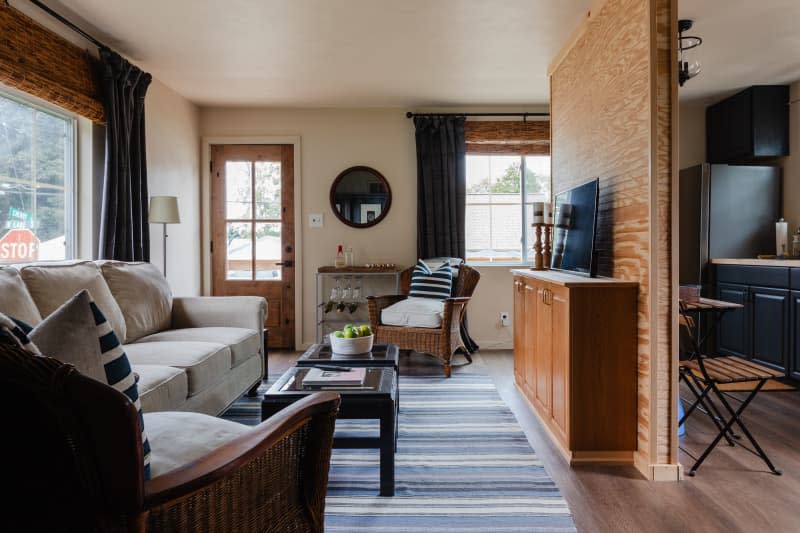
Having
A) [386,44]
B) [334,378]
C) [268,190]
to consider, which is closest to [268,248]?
[268,190]

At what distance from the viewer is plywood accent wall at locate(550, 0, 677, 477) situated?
206 cm

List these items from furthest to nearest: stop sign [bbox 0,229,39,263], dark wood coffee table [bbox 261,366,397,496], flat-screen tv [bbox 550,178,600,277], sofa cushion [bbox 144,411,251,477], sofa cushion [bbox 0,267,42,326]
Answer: stop sign [bbox 0,229,39,263] → flat-screen tv [bbox 550,178,600,277] → sofa cushion [bbox 0,267,42,326] → dark wood coffee table [bbox 261,366,397,496] → sofa cushion [bbox 144,411,251,477]

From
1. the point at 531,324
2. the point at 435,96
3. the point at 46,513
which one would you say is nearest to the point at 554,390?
the point at 531,324

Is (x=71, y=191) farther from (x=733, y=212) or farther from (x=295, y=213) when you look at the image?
(x=733, y=212)

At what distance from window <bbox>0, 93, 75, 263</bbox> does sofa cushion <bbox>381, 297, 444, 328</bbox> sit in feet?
7.54

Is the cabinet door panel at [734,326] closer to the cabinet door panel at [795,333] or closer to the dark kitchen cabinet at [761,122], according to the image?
the cabinet door panel at [795,333]

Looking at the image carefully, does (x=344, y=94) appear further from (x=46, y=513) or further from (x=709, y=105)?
(x=46, y=513)

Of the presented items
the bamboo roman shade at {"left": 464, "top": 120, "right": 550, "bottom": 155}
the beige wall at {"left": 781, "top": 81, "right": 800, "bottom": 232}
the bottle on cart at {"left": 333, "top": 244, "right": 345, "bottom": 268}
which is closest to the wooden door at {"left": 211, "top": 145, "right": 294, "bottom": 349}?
the bottle on cart at {"left": 333, "top": 244, "right": 345, "bottom": 268}

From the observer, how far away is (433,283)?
4277 millimetres

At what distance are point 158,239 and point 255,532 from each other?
355 cm

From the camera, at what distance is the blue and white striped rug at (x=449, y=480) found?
177cm

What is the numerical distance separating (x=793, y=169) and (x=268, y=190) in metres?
4.71

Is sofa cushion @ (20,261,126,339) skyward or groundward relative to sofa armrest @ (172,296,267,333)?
skyward

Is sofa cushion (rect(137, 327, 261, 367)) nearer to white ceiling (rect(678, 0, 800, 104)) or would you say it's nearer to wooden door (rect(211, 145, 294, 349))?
wooden door (rect(211, 145, 294, 349))
